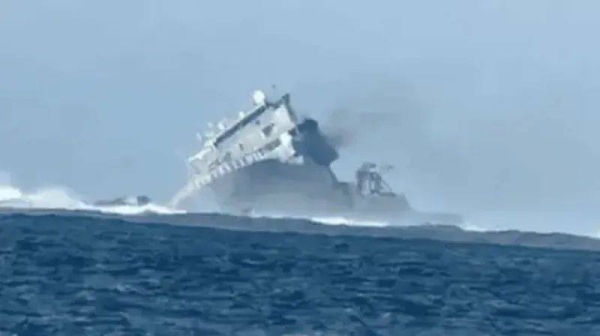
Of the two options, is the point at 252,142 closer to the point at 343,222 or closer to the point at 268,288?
the point at 343,222

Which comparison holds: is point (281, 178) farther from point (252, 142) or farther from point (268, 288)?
point (268, 288)

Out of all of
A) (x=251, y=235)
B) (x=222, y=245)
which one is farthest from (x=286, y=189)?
(x=222, y=245)

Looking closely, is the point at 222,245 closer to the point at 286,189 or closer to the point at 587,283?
the point at 587,283

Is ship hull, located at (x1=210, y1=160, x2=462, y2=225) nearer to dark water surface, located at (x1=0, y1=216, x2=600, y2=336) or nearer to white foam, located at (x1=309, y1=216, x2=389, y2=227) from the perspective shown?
white foam, located at (x1=309, y1=216, x2=389, y2=227)

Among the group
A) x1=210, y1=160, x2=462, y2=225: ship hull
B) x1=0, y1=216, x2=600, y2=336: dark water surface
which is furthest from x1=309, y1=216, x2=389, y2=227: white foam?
x1=0, y1=216, x2=600, y2=336: dark water surface

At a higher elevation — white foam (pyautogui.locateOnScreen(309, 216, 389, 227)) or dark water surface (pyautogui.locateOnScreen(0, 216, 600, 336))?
white foam (pyautogui.locateOnScreen(309, 216, 389, 227))

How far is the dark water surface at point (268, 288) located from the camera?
147 ft

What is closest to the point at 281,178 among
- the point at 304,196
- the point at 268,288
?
the point at 304,196

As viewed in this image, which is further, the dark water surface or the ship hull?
the ship hull

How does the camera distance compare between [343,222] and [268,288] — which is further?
[343,222]

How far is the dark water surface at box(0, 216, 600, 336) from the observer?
44875 mm

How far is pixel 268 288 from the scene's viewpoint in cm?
5647

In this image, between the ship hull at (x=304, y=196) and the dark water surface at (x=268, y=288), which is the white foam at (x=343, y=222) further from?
the dark water surface at (x=268, y=288)

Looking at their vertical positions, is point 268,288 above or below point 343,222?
below
